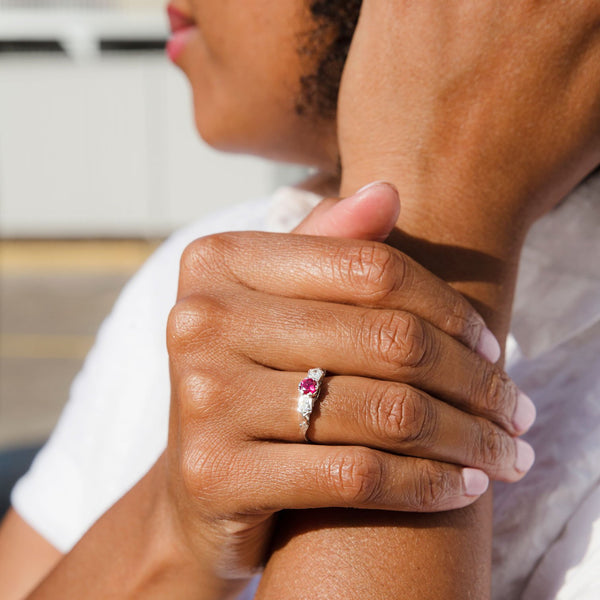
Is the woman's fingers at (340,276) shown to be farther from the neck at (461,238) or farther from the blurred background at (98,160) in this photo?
the blurred background at (98,160)

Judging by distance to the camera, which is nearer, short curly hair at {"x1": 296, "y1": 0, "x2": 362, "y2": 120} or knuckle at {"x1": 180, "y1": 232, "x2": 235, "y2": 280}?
knuckle at {"x1": 180, "y1": 232, "x2": 235, "y2": 280}

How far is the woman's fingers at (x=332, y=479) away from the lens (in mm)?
644

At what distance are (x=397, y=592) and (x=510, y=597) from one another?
0.25 m

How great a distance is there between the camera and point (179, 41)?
4.01ft

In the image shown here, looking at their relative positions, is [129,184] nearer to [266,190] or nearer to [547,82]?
[266,190]

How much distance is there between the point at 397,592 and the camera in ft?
2.22

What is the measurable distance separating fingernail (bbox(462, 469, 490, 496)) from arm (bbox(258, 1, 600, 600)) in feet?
0.11

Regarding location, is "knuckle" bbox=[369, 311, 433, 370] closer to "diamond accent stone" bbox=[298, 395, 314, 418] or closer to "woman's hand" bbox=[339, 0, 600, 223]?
"diamond accent stone" bbox=[298, 395, 314, 418]

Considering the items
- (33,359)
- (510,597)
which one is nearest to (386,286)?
(510,597)

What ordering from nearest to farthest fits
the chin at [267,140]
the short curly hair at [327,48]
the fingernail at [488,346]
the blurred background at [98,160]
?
the fingernail at [488,346] → the short curly hair at [327,48] → the chin at [267,140] → the blurred background at [98,160]

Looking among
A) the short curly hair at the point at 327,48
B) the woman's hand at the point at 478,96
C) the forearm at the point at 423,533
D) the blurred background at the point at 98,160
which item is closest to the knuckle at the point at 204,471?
the forearm at the point at 423,533

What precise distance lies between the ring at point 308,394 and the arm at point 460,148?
12cm

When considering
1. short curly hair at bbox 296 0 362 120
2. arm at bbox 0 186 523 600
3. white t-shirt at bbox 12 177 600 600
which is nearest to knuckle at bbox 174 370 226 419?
arm at bbox 0 186 523 600

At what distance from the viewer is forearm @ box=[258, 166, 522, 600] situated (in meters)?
0.68
